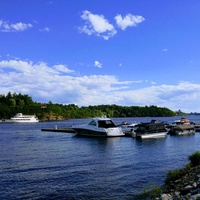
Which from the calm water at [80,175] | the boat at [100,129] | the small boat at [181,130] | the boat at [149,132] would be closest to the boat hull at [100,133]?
the boat at [100,129]

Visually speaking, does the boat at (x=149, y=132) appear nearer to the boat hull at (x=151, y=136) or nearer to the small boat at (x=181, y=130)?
the boat hull at (x=151, y=136)

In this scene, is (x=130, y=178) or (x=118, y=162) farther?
(x=118, y=162)

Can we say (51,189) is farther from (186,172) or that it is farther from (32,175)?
(186,172)

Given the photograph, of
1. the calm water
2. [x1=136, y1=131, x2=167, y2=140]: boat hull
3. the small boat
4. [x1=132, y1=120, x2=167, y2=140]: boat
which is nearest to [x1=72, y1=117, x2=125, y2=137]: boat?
[x1=132, y1=120, x2=167, y2=140]: boat

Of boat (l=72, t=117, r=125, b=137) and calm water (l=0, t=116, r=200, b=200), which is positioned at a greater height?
boat (l=72, t=117, r=125, b=137)

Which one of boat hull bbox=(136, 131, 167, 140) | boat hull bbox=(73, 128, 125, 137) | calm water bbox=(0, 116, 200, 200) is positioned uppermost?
boat hull bbox=(73, 128, 125, 137)

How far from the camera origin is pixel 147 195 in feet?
72.1

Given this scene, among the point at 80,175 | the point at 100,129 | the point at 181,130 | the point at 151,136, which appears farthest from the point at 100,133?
the point at 80,175

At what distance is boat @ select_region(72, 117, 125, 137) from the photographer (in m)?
73.7

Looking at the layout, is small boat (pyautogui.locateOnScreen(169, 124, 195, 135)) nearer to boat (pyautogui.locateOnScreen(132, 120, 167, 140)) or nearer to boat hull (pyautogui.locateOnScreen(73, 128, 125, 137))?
boat (pyautogui.locateOnScreen(132, 120, 167, 140))

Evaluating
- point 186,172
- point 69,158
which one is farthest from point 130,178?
point 69,158

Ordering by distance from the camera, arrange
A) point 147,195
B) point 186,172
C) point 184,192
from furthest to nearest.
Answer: point 186,172, point 147,195, point 184,192

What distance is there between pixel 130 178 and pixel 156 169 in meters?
5.12

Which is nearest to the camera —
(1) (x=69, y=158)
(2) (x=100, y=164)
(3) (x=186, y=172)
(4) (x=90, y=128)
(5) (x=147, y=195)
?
(5) (x=147, y=195)
